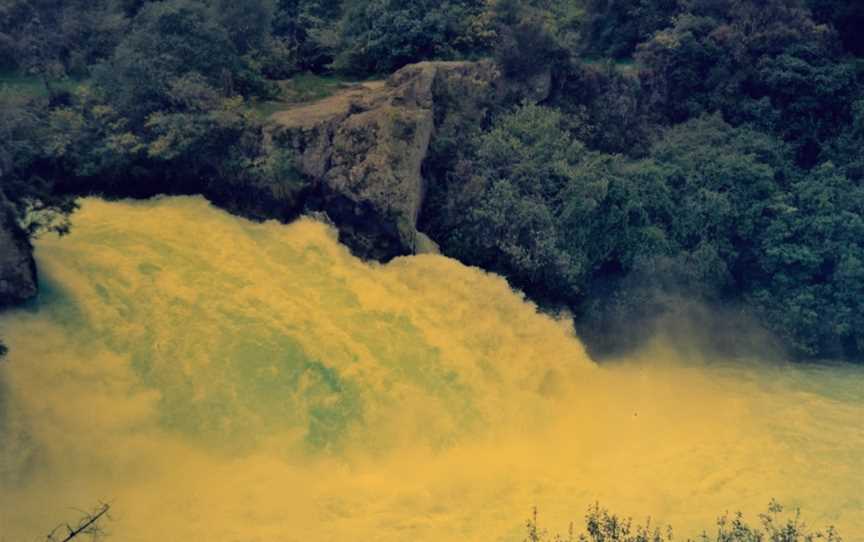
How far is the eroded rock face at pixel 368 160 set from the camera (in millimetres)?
15578

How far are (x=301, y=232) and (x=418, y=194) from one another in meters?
2.40

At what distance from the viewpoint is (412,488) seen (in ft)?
39.8

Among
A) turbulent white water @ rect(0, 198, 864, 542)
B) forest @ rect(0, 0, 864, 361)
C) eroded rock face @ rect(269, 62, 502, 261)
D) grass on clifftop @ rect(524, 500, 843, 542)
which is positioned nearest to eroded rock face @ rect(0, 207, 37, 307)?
turbulent white water @ rect(0, 198, 864, 542)

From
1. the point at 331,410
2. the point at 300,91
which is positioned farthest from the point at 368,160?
the point at 331,410

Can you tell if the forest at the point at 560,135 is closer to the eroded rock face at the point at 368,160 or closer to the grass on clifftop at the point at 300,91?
the grass on clifftop at the point at 300,91

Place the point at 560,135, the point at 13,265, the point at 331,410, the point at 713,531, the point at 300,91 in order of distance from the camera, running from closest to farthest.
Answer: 1. the point at 713,531
2. the point at 331,410
3. the point at 13,265
4. the point at 560,135
5. the point at 300,91

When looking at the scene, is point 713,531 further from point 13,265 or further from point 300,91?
point 300,91

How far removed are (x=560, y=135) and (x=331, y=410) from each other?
8.52 meters

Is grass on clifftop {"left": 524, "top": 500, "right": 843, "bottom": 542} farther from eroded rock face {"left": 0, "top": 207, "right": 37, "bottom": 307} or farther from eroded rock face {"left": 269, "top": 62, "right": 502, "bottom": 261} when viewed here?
eroded rock face {"left": 0, "top": 207, "right": 37, "bottom": 307}

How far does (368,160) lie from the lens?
15695mm

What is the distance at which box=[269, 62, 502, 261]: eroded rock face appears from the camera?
15.6 metres

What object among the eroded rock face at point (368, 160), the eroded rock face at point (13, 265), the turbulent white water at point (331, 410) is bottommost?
the turbulent white water at point (331, 410)

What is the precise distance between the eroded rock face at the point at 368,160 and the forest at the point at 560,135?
1.81ft

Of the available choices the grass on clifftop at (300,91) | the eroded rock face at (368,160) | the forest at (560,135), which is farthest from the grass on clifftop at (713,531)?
the grass on clifftop at (300,91)
